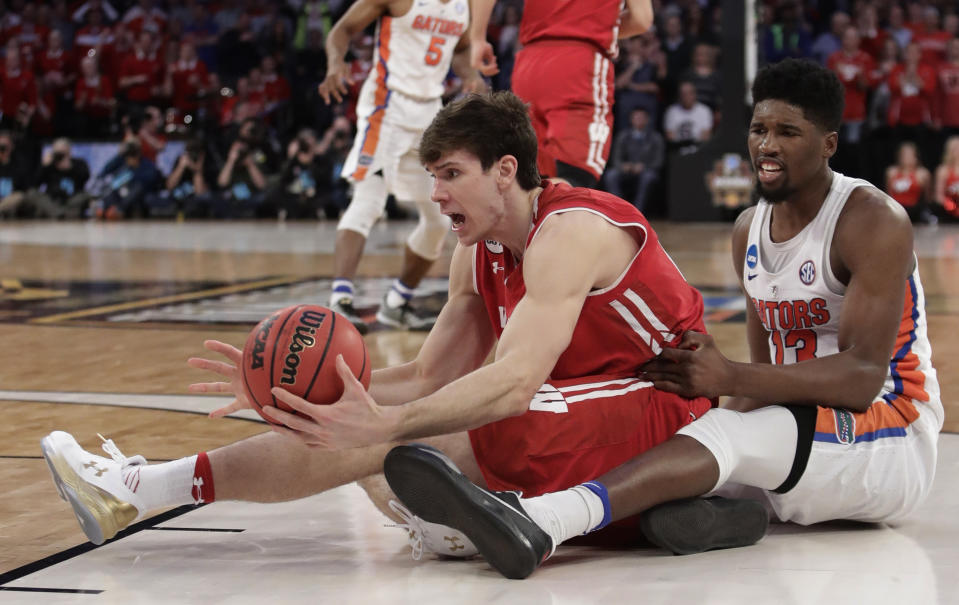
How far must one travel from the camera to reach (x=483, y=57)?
6094mm

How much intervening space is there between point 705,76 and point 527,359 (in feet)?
39.5

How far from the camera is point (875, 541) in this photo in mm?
2895

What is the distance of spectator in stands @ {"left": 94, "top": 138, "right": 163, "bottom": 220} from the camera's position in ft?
54.1

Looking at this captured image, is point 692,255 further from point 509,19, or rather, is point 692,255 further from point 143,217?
point 143,217

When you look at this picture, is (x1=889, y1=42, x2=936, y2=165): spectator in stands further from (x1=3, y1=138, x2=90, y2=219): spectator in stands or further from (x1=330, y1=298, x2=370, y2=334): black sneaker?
(x1=3, y1=138, x2=90, y2=219): spectator in stands

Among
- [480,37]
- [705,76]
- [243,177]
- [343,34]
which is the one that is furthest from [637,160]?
[480,37]

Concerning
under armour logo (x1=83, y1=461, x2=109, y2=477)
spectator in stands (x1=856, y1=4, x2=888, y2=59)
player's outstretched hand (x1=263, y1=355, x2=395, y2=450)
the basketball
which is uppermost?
spectator in stands (x1=856, y1=4, x2=888, y2=59)

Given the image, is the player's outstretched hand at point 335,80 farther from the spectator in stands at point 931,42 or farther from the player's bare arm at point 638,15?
the spectator in stands at point 931,42

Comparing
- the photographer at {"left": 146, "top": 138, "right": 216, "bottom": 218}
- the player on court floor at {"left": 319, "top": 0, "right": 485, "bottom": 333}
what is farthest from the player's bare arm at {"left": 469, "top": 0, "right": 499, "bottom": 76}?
the photographer at {"left": 146, "top": 138, "right": 216, "bottom": 218}

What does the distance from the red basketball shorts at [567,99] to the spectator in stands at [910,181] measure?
752cm

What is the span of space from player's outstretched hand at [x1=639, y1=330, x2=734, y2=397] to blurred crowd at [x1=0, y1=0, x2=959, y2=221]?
1033 centimetres

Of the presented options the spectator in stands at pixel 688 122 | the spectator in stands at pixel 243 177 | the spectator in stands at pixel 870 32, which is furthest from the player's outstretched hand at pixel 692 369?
the spectator in stands at pixel 243 177

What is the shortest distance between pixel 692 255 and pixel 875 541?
7.26 metres

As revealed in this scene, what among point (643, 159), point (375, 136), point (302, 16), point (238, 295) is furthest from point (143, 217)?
point (375, 136)
